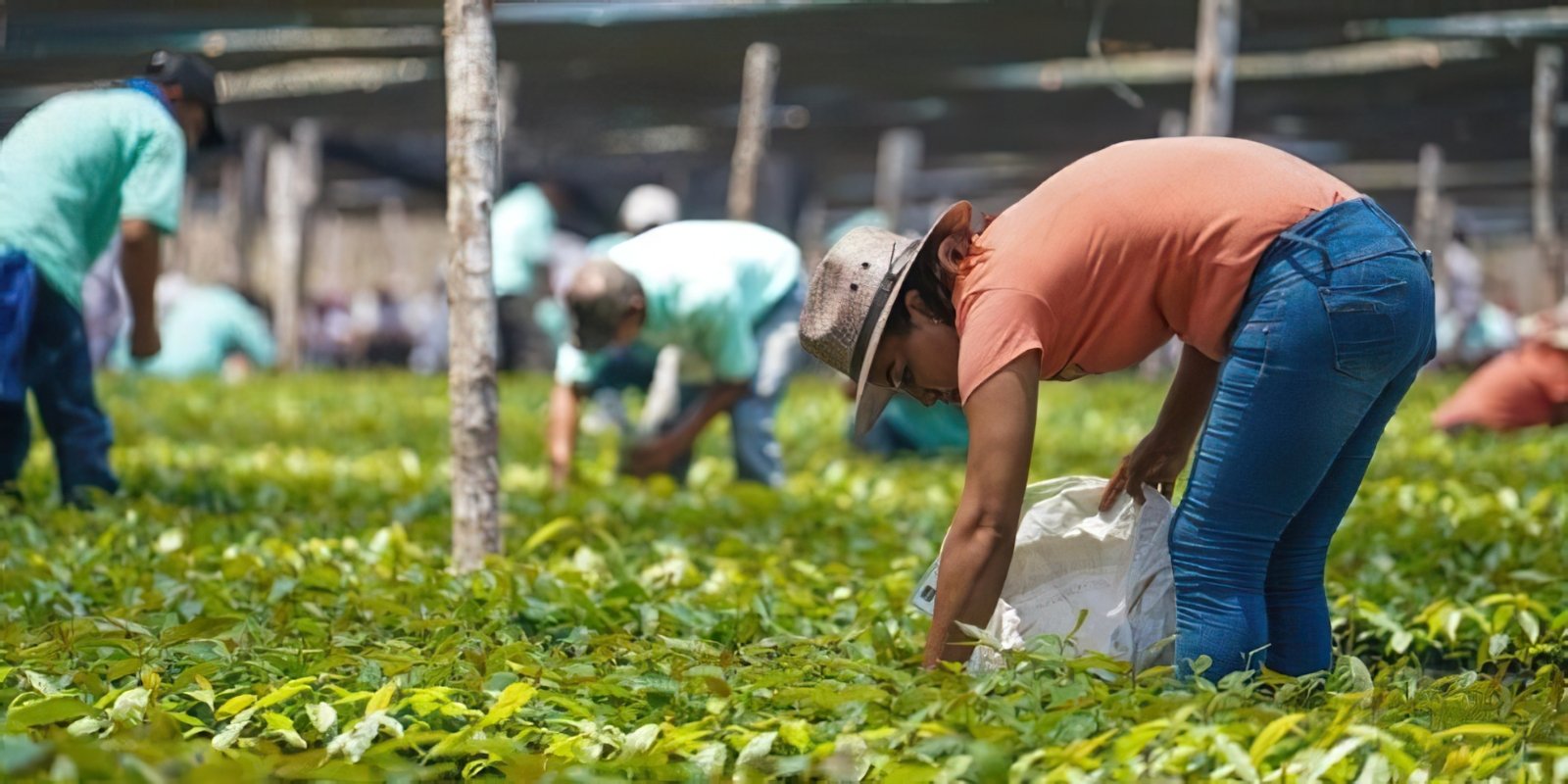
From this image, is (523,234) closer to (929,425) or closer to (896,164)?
(929,425)

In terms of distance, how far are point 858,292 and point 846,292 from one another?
28mm

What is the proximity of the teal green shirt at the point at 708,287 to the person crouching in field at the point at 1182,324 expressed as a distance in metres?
3.43

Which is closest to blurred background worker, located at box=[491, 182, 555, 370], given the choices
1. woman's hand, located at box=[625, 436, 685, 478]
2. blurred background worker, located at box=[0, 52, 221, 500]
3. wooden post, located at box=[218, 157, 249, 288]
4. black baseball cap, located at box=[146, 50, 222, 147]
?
woman's hand, located at box=[625, 436, 685, 478]

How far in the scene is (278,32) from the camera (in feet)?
38.9

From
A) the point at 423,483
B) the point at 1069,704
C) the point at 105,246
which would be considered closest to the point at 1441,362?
the point at 423,483

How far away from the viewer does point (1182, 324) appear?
2979 mm

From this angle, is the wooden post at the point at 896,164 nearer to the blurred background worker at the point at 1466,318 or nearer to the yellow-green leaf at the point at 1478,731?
the blurred background worker at the point at 1466,318

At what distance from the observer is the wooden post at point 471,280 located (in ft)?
15.0

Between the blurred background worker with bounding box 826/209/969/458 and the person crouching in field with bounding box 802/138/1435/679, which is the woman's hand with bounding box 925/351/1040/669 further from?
the blurred background worker with bounding box 826/209/969/458

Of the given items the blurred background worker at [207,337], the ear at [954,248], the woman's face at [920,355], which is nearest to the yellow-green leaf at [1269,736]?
the woman's face at [920,355]

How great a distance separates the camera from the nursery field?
99.7 inches

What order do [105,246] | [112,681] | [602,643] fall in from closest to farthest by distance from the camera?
[112,681], [602,643], [105,246]

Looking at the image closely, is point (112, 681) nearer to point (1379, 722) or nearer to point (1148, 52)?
point (1379, 722)

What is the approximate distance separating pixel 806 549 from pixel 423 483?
85.4 inches
